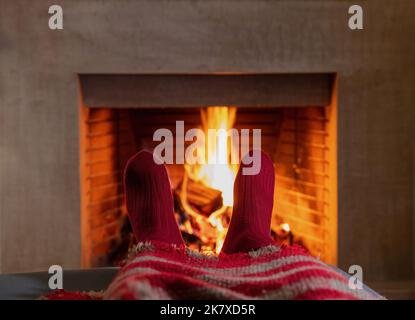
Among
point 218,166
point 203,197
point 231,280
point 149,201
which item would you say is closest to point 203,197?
point 203,197

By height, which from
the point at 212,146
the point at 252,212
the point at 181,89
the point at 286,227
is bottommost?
the point at 286,227

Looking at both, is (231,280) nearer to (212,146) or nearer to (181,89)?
(181,89)

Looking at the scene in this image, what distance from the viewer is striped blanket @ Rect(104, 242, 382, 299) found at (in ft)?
2.63

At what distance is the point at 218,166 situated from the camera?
84.0 inches

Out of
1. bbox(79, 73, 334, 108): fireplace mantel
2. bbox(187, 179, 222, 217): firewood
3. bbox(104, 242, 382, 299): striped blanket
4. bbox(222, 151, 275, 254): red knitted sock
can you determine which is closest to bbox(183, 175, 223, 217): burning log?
bbox(187, 179, 222, 217): firewood

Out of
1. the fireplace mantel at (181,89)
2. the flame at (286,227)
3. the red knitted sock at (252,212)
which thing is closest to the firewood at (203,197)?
the flame at (286,227)

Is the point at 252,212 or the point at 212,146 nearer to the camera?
the point at 252,212

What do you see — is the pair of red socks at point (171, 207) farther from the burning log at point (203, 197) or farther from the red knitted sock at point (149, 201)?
the burning log at point (203, 197)

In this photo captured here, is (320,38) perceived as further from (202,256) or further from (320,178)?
(202,256)

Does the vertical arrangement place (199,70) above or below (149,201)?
above

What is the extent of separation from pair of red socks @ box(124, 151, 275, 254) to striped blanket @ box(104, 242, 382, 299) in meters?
0.21

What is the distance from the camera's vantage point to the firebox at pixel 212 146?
188cm

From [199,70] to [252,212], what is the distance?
0.65m

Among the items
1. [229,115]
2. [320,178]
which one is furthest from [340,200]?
[229,115]
